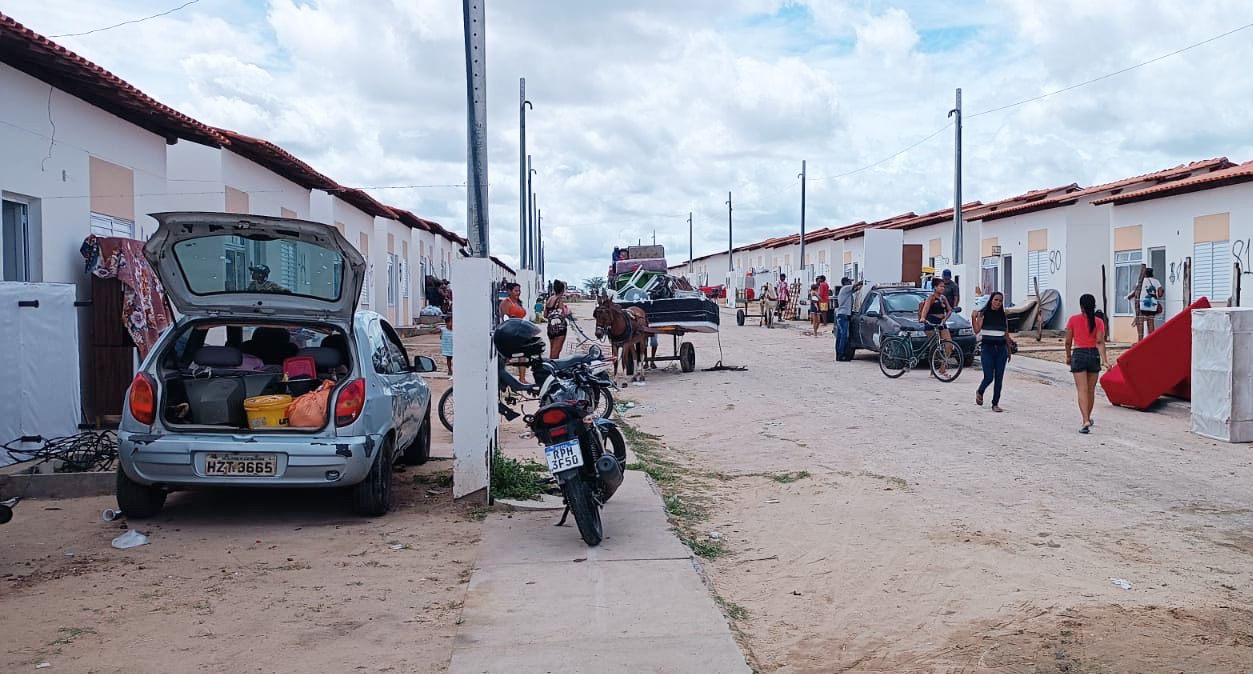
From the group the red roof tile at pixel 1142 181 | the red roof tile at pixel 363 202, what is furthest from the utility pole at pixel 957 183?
the red roof tile at pixel 363 202

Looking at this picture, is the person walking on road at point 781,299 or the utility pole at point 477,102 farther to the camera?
the person walking on road at point 781,299

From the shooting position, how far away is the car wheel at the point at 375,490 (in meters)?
7.70

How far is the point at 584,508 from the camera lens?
6820 mm

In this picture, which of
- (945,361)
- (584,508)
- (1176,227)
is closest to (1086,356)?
(945,361)

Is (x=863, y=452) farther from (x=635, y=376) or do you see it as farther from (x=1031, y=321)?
(x=1031, y=321)

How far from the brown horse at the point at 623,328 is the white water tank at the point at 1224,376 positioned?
8.10 m

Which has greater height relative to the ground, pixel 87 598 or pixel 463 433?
pixel 463 433

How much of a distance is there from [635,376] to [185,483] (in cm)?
1216

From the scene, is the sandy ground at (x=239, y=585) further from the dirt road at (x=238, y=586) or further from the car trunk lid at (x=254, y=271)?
the car trunk lid at (x=254, y=271)

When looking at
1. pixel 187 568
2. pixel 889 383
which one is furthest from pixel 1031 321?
pixel 187 568

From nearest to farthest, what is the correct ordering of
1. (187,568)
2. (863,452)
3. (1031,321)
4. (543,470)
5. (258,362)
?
(187,568) < (258,362) < (543,470) < (863,452) < (1031,321)

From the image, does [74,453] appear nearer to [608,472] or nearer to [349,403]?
[349,403]

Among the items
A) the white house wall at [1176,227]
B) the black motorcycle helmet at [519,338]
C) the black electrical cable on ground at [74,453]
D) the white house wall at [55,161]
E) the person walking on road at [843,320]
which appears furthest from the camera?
the person walking on road at [843,320]

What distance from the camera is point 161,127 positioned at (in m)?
15.1
